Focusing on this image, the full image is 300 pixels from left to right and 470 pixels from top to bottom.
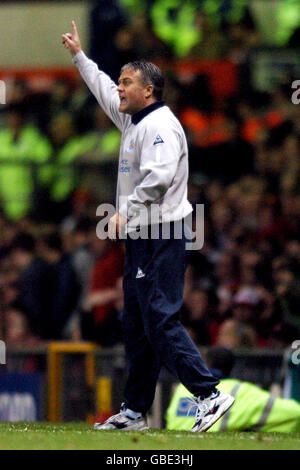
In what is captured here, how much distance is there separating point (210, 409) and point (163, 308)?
65 centimetres

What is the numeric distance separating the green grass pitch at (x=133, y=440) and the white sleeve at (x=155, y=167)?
129 cm

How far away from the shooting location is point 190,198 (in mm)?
13844

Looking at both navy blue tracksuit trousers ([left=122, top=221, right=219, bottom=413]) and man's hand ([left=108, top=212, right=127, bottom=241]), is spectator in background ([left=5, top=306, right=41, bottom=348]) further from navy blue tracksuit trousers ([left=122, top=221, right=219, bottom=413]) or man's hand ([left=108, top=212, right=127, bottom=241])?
man's hand ([left=108, top=212, right=127, bottom=241])

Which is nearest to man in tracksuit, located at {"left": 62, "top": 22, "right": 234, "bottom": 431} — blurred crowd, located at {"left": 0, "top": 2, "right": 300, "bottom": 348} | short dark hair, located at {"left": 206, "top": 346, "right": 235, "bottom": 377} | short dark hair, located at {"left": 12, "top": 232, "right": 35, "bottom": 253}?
short dark hair, located at {"left": 206, "top": 346, "right": 235, "bottom": 377}

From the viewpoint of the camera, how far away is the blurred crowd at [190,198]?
40.9ft

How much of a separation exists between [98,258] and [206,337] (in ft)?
6.23

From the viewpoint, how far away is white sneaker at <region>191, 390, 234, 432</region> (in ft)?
25.9

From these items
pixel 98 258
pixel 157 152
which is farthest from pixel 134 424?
pixel 98 258

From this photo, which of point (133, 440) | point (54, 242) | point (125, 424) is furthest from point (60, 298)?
point (133, 440)

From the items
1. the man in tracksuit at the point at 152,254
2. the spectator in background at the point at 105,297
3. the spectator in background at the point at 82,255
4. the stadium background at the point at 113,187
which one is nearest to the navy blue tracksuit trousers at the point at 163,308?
the man in tracksuit at the point at 152,254

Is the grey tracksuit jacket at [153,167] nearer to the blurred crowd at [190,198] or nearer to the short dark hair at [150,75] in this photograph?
the short dark hair at [150,75]

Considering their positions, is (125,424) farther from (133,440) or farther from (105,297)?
(105,297)

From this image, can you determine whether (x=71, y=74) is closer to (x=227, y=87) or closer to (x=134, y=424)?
(x=227, y=87)

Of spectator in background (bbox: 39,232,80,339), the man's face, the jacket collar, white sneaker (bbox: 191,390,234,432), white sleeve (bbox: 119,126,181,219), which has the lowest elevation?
white sneaker (bbox: 191,390,234,432)
